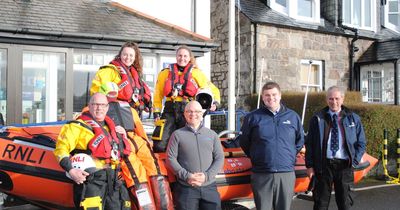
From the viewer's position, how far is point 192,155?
4.64 m

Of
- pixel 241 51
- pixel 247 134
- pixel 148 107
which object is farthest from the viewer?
pixel 241 51

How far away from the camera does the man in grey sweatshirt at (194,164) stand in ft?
15.1

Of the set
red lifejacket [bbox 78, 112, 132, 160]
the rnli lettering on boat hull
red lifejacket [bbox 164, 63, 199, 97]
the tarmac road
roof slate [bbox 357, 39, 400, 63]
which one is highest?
roof slate [bbox 357, 39, 400, 63]

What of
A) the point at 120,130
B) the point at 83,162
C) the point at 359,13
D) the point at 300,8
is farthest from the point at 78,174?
the point at 359,13

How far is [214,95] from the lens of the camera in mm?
5855

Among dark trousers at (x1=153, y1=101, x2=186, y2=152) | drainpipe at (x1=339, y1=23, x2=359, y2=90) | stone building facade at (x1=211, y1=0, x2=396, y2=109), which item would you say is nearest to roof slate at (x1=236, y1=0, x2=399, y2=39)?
stone building facade at (x1=211, y1=0, x2=396, y2=109)

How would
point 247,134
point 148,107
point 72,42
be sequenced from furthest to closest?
point 72,42, point 148,107, point 247,134

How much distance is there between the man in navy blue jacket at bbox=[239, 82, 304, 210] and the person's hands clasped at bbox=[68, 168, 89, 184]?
170 cm

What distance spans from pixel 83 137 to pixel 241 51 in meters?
11.2

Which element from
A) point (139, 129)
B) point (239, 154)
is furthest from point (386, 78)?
point (139, 129)

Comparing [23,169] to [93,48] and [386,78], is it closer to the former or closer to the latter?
[93,48]

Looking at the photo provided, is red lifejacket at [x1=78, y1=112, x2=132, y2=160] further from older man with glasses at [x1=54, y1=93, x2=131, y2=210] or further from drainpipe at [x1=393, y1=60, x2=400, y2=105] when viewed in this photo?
drainpipe at [x1=393, y1=60, x2=400, y2=105]

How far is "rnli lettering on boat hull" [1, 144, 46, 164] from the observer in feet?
16.6

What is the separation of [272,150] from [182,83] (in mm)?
1434
